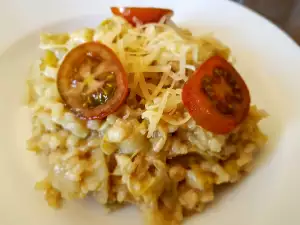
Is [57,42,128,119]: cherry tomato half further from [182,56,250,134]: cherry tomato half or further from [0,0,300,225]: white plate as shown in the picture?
[0,0,300,225]: white plate

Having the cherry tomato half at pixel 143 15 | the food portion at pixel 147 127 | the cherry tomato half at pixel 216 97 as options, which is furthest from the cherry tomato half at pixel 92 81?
the cherry tomato half at pixel 143 15

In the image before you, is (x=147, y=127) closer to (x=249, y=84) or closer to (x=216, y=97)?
(x=216, y=97)

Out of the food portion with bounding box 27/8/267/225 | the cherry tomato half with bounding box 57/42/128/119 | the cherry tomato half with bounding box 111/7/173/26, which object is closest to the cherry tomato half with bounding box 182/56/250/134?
the food portion with bounding box 27/8/267/225

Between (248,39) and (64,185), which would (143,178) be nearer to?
(64,185)

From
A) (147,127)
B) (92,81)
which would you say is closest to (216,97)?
(147,127)

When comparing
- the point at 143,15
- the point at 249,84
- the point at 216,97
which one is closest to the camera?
the point at 216,97

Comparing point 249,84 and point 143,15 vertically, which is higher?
point 143,15

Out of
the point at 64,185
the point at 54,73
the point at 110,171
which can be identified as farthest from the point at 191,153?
the point at 54,73
